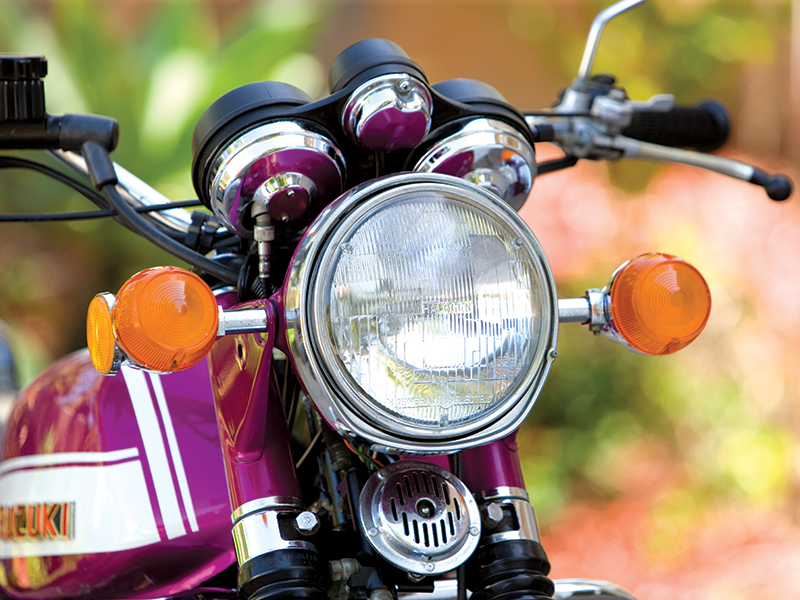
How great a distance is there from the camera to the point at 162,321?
61cm

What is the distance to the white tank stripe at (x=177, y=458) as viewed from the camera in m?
0.93

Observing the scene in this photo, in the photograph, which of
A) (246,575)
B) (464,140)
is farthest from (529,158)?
(246,575)

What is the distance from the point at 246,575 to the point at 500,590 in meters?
0.23

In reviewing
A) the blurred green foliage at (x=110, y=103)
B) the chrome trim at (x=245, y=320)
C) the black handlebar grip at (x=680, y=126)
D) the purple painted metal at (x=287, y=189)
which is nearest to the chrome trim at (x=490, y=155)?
the purple painted metal at (x=287, y=189)

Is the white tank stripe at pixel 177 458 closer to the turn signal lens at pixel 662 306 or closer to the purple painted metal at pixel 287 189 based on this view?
the purple painted metal at pixel 287 189

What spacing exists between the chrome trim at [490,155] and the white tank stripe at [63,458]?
51 cm

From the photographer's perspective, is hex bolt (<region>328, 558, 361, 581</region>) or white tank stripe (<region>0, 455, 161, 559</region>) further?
white tank stripe (<region>0, 455, 161, 559</region>)

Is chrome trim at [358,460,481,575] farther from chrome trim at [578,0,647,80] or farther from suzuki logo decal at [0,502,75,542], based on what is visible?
chrome trim at [578,0,647,80]

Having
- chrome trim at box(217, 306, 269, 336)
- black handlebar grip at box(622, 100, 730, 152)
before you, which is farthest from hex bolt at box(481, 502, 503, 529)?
black handlebar grip at box(622, 100, 730, 152)

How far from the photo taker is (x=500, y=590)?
2.30ft

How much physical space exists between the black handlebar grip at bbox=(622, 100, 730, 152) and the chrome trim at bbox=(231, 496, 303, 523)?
92 centimetres

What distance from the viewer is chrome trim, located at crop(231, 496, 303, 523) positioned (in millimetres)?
709

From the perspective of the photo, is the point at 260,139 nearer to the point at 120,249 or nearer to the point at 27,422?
the point at 27,422

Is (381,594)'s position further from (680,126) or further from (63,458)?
(680,126)
